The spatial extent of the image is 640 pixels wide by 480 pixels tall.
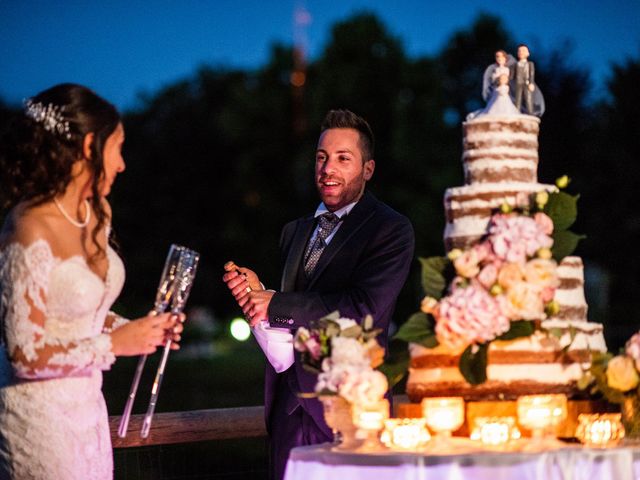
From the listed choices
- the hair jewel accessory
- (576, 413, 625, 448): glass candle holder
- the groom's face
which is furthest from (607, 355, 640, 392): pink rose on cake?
the hair jewel accessory

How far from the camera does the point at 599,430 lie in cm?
412

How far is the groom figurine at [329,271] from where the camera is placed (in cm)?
508

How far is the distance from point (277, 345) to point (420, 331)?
3.79 ft

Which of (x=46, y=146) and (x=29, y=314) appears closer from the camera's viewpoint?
(x=29, y=314)

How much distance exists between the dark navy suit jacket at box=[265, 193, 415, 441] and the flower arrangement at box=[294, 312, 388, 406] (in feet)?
2.72

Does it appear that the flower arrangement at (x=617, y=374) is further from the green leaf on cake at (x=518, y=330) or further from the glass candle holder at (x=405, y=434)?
the glass candle holder at (x=405, y=434)

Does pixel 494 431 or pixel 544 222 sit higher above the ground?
pixel 544 222

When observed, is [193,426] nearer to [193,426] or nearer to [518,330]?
[193,426]

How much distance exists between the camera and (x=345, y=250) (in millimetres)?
5289

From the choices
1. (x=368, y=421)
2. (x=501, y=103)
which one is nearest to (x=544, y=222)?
(x=501, y=103)

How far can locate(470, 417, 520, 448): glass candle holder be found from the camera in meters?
4.07

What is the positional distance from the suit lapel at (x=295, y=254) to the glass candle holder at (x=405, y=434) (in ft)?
5.08

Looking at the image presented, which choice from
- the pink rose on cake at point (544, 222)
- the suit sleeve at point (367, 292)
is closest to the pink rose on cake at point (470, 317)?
the pink rose on cake at point (544, 222)

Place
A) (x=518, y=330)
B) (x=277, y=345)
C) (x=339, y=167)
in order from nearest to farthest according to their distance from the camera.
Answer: (x=518, y=330), (x=277, y=345), (x=339, y=167)
